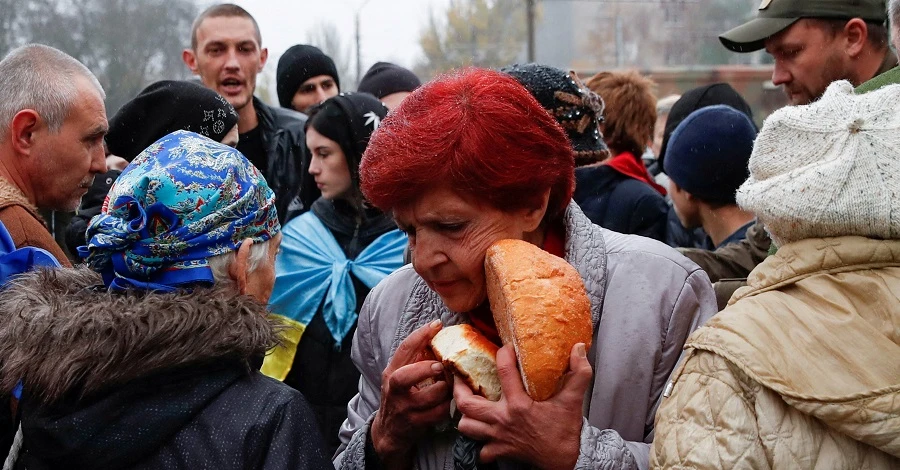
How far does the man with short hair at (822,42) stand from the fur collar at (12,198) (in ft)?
10.2

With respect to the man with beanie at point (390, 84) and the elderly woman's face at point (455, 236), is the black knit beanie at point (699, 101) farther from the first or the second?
the elderly woman's face at point (455, 236)

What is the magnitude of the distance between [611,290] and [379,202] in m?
0.61

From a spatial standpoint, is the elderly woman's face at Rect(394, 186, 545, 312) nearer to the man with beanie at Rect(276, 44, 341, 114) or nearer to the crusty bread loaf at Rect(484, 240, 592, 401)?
the crusty bread loaf at Rect(484, 240, 592, 401)

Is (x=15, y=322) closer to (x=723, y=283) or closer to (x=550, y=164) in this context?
(x=550, y=164)

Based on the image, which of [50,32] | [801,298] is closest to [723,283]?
[801,298]

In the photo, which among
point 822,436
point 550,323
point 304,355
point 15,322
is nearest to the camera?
point 822,436

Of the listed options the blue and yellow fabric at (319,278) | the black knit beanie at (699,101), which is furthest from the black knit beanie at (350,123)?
the black knit beanie at (699,101)

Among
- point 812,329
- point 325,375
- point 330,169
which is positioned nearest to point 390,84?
point 330,169

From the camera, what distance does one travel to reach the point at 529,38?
19.6 meters

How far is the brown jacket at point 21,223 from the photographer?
9.82 feet

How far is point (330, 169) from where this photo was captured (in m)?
4.36

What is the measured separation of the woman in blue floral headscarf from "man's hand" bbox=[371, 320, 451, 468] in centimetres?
21

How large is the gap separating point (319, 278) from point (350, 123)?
2.70 feet

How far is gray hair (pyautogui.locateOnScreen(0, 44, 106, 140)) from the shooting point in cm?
325
